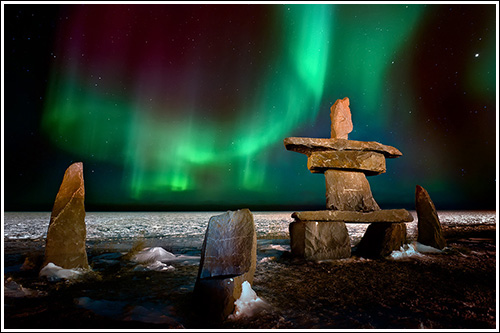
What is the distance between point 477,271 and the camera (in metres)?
5.46

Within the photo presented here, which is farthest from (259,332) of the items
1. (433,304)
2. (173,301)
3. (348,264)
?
(348,264)

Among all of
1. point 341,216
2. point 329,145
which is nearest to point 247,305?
point 341,216

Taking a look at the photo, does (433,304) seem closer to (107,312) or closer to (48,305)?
(107,312)

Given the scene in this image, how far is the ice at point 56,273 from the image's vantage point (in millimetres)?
4832

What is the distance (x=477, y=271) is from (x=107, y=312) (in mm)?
7068

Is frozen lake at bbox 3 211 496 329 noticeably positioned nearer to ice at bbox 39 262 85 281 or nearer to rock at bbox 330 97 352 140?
ice at bbox 39 262 85 281

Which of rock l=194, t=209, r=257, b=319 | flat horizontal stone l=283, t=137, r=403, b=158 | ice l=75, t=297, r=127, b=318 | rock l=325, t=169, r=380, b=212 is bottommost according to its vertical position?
ice l=75, t=297, r=127, b=318

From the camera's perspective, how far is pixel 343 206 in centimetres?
693

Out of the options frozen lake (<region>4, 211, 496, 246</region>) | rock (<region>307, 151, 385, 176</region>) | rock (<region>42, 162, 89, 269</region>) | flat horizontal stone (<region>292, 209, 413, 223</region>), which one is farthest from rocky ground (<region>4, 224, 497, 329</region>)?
frozen lake (<region>4, 211, 496, 246</region>)

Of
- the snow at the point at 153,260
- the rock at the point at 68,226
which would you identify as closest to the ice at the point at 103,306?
the rock at the point at 68,226

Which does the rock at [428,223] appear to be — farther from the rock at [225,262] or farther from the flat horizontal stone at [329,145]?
the rock at [225,262]

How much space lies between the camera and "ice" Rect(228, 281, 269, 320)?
10.3 ft

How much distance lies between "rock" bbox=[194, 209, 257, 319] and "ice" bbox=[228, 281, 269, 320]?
65 millimetres

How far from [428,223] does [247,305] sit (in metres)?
7.34
